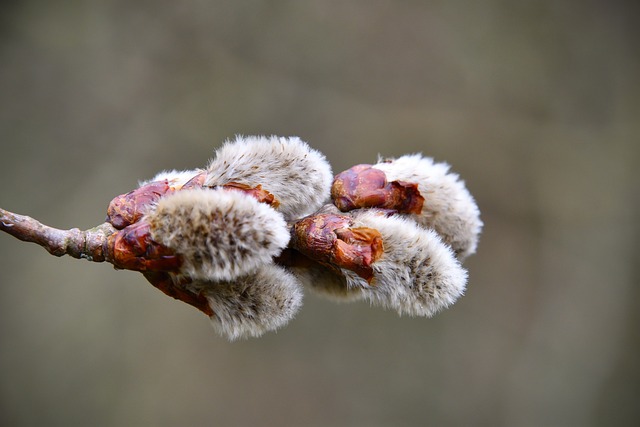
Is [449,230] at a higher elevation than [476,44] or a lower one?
lower

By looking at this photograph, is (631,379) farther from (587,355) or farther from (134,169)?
(134,169)

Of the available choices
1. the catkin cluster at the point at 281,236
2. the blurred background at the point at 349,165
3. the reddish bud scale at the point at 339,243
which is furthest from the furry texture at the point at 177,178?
the blurred background at the point at 349,165

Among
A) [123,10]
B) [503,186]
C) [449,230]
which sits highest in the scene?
[503,186]

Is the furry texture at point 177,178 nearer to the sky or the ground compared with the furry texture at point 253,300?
nearer to the sky

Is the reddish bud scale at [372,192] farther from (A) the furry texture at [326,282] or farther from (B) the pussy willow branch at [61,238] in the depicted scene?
(B) the pussy willow branch at [61,238]

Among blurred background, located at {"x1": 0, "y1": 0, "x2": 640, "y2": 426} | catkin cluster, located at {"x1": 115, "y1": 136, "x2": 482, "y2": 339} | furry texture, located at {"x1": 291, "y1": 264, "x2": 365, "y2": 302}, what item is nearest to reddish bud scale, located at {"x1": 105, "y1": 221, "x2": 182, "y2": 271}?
catkin cluster, located at {"x1": 115, "y1": 136, "x2": 482, "y2": 339}

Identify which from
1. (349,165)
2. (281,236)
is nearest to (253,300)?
(281,236)

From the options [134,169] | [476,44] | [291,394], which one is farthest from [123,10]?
[291,394]

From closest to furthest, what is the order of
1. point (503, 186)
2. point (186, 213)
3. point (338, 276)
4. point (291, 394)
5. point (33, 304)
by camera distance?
point (186, 213) → point (338, 276) → point (33, 304) → point (291, 394) → point (503, 186)

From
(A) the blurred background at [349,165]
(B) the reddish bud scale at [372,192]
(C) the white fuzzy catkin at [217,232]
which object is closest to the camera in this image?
(C) the white fuzzy catkin at [217,232]
